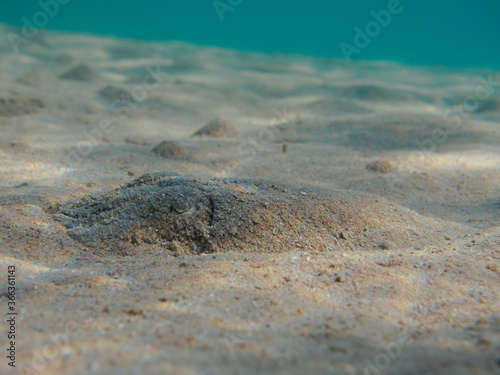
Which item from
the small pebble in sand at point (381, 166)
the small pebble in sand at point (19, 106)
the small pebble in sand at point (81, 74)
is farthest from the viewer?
the small pebble in sand at point (81, 74)

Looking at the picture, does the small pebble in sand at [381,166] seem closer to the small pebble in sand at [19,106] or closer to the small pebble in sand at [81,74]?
the small pebble in sand at [19,106]

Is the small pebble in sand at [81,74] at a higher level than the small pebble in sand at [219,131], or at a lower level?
higher

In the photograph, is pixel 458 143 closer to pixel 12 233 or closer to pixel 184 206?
pixel 184 206

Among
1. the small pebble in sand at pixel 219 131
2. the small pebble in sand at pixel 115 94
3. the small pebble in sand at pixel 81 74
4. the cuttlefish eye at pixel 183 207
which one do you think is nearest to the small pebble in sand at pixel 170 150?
the small pebble in sand at pixel 219 131

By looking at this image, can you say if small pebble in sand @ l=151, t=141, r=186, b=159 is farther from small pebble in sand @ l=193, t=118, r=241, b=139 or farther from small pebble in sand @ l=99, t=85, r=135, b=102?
small pebble in sand @ l=99, t=85, r=135, b=102

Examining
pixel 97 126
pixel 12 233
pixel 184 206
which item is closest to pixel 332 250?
pixel 184 206
